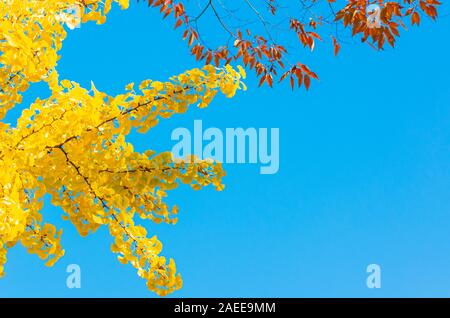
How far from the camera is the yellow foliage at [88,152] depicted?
3.26 m

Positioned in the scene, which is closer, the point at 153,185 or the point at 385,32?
the point at 153,185

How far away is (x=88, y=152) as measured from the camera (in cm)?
350

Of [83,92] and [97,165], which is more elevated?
[83,92]

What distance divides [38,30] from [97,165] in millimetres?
886

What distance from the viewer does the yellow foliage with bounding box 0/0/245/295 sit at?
326 centimetres

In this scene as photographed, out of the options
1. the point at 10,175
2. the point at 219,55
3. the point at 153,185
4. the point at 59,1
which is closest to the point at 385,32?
the point at 219,55

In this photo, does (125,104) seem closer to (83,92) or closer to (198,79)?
(83,92)

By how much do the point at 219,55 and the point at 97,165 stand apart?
7.15ft

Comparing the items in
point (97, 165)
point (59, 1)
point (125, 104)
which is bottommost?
point (97, 165)

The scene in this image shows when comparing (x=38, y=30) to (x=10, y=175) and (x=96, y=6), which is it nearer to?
(x=96, y=6)

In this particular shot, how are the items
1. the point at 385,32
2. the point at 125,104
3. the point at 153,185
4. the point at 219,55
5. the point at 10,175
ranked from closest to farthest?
the point at 10,175 → the point at 125,104 → the point at 153,185 → the point at 385,32 → the point at 219,55

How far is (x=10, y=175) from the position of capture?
284 cm

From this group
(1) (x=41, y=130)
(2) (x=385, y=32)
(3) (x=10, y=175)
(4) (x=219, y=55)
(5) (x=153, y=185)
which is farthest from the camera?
(4) (x=219, y=55)

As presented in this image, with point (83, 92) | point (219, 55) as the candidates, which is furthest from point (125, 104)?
point (219, 55)
